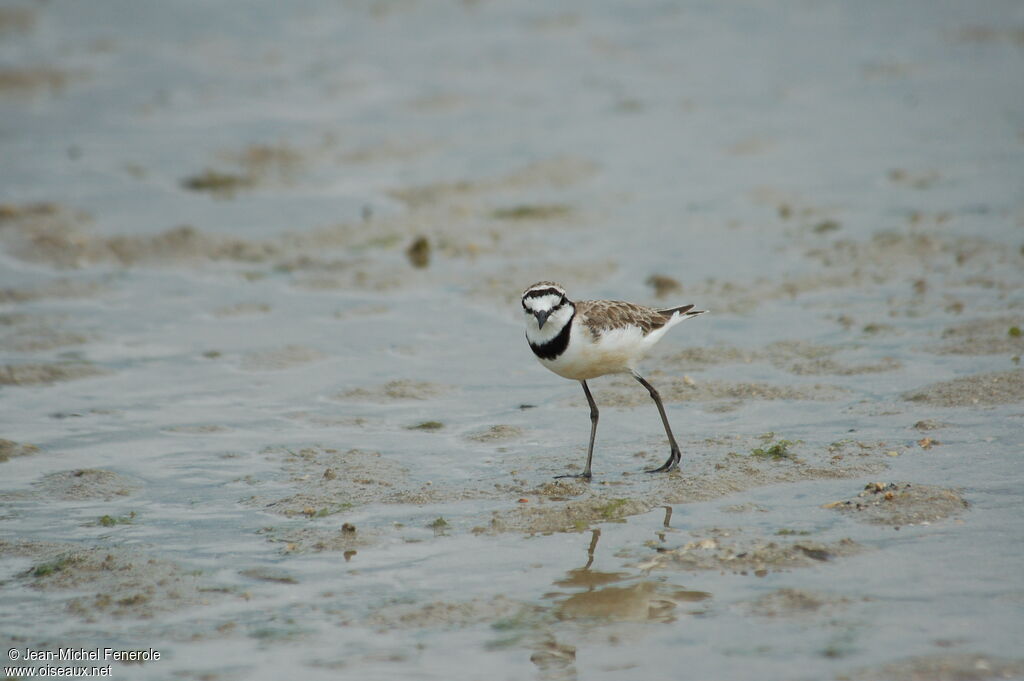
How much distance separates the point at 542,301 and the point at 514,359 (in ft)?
7.99

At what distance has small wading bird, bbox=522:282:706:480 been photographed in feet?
24.3

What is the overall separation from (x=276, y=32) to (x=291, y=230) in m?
9.90

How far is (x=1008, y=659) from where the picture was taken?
507 centimetres

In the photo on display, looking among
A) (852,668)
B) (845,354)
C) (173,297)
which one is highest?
(173,297)

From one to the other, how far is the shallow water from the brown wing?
2.51ft

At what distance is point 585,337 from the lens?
24.5 ft

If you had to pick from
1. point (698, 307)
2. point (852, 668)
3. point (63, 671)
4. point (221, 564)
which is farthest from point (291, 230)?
point (852, 668)

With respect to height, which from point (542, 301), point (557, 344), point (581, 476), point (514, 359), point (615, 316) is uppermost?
point (542, 301)

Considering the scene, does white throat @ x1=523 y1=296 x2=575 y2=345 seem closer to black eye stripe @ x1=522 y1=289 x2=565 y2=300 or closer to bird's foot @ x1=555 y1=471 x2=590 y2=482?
black eye stripe @ x1=522 y1=289 x2=565 y2=300

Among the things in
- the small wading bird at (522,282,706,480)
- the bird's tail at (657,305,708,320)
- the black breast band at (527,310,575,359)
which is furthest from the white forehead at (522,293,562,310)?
the bird's tail at (657,305,708,320)

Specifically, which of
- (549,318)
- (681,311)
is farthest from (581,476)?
(681,311)

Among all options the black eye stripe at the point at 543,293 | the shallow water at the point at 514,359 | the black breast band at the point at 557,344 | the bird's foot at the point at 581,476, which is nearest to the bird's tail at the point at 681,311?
the shallow water at the point at 514,359

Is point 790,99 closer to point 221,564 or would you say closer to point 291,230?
point 291,230

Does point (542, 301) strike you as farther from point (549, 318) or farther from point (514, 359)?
point (514, 359)
